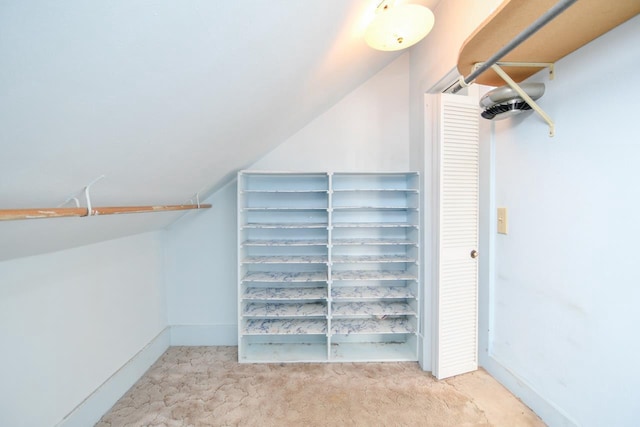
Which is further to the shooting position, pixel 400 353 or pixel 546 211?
pixel 400 353

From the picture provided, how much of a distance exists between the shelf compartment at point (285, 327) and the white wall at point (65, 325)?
0.81 metres

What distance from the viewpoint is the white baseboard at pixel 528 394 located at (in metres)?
1.19

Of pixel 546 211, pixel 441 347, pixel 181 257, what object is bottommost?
pixel 441 347

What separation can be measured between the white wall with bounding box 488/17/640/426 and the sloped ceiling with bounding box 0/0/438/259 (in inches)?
39.5

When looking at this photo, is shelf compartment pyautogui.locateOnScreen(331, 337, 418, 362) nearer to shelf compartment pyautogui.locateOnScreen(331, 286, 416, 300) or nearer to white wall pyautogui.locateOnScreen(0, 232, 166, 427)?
shelf compartment pyautogui.locateOnScreen(331, 286, 416, 300)

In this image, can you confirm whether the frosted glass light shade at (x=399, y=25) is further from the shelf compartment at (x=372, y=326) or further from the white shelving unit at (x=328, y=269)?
the shelf compartment at (x=372, y=326)

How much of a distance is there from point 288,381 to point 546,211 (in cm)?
184

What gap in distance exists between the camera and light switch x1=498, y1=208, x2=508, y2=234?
1475 millimetres

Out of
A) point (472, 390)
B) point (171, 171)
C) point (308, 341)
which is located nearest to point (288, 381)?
point (308, 341)

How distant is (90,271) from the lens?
148cm

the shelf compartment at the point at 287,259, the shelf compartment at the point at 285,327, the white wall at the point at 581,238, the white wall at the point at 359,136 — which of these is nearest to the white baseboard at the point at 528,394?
the white wall at the point at 581,238

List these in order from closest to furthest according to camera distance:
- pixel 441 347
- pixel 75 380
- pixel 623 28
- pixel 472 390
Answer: pixel 623 28 → pixel 75 380 → pixel 472 390 → pixel 441 347

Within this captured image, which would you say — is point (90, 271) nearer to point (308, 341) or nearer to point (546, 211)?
point (308, 341)

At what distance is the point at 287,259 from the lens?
81.5 inches
